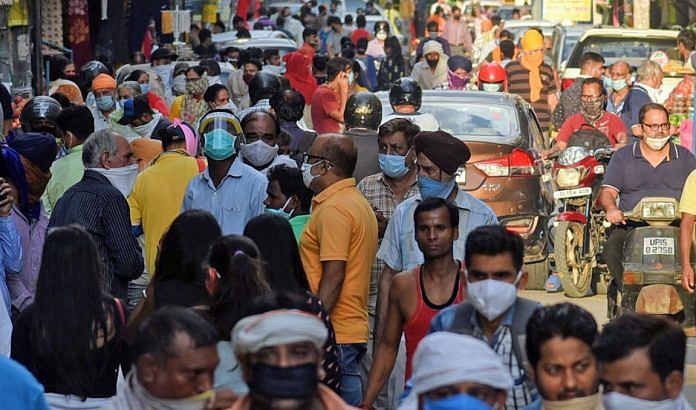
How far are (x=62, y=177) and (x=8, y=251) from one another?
87.6 inches

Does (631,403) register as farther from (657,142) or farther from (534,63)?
(534,63)

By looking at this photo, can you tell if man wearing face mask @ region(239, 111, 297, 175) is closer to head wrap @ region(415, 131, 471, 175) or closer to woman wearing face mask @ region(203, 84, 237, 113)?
head wrap @ region(415, 131, 471, 175)

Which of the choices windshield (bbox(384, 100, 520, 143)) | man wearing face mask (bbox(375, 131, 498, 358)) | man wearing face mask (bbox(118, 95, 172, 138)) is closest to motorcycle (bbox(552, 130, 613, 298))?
windshield (bbox(384, 100, 520, 143))

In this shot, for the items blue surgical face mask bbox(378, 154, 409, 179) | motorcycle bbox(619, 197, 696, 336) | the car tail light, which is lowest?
motorcycle bbox(619, 197, 696, 336)

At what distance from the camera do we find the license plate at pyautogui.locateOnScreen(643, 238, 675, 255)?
11.2m

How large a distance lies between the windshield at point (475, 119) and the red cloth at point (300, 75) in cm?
484

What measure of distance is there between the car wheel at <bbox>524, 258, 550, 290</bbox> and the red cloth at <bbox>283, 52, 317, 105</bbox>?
5.67 metres

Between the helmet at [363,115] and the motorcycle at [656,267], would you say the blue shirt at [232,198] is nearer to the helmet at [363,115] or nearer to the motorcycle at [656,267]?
the helmet at [363,115]

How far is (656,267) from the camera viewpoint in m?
11.2

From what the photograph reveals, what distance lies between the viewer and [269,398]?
14.4 ft

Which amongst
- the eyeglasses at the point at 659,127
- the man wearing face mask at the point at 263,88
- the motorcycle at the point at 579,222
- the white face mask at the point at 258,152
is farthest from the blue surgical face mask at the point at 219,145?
Result: the motorcycle at the point at 579,222

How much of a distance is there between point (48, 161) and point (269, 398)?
4563 mm

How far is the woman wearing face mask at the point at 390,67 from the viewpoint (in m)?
29.2

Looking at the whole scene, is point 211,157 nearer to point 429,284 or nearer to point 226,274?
point 429,284
